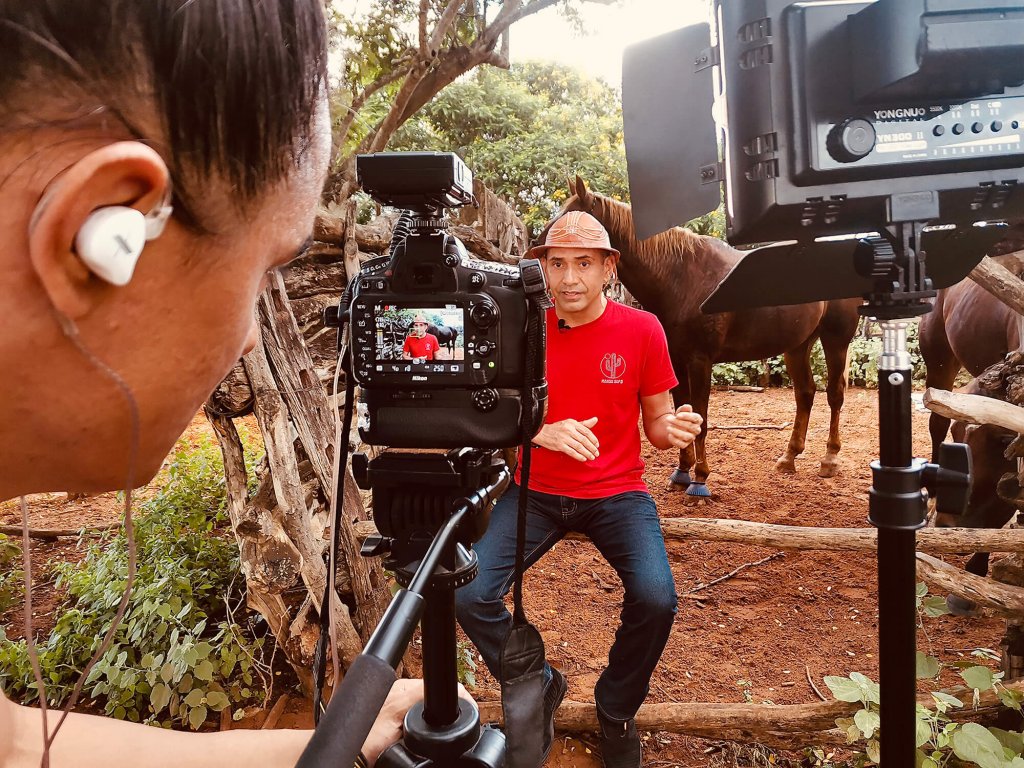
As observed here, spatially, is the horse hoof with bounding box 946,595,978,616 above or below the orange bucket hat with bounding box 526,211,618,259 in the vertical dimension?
below

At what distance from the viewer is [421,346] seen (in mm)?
1194

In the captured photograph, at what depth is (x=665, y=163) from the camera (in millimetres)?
1199

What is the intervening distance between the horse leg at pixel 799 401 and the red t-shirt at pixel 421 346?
17.8 feet

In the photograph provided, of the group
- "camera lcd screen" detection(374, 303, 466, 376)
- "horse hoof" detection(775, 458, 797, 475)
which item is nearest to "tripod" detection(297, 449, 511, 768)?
"camera lcd screen" detection(374, 303, 466, 376)

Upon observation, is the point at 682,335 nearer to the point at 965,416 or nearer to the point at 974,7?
the point at 965,416

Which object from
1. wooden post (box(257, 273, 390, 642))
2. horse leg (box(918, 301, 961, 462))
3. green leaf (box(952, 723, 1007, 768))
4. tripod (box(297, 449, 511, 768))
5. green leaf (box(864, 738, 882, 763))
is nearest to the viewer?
tripod (box(297, 449, 511, 768))

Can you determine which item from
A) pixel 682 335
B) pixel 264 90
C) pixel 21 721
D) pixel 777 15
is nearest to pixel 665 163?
pixel 777 15

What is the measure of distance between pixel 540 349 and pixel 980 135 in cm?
77

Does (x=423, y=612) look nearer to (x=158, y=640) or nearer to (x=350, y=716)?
(x=350, y=716)

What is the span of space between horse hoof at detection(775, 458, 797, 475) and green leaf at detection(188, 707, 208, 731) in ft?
16.4

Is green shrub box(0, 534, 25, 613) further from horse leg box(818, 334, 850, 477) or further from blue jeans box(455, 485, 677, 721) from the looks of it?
horse leg box(818, 334, 850, 477)

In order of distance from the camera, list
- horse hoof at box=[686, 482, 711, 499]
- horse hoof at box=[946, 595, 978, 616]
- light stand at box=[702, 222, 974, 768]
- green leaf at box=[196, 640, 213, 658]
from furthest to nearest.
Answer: horse hoof at box=[686, 482, 711, 499]
horse hoof at box=[946, 595, 978, 616]
green leaf at box=[196, 640, 213, 658]
light stand at box=[702, 222, 974, 768]

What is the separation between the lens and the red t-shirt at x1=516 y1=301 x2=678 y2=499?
8.66ft

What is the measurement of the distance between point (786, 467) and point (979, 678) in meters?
4.03
